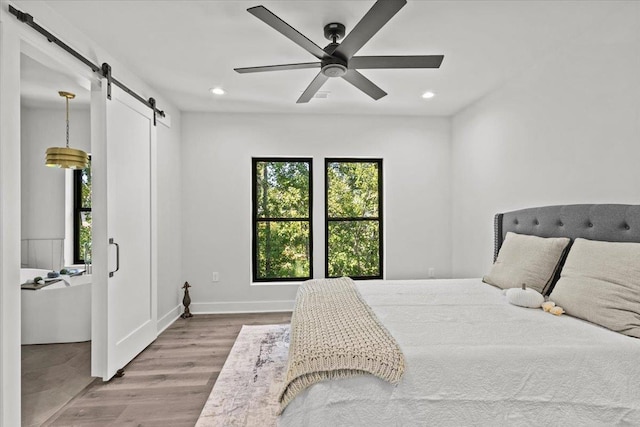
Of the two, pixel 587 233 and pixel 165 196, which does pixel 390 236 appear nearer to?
pixel 587 233

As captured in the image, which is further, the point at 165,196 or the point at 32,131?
the point at 32,131

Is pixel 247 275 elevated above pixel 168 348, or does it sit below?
above

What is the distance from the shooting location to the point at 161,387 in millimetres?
2520

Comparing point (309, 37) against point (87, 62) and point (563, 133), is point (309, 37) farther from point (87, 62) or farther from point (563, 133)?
point (563, 133)

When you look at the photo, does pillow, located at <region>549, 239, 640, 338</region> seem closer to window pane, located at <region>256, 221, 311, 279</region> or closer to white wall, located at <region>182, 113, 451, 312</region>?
white wall, located at <region>182, 113, 451, 312</region>

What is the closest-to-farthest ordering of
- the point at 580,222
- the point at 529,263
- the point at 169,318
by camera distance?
1. the point at 580,222
2. the point at 529,263
3. the point at 169,318

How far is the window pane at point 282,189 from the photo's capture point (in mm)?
4582

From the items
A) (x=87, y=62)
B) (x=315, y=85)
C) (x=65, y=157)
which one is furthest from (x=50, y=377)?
(x=315, y=85)

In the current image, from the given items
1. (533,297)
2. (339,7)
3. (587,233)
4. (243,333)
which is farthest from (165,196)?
(587,233)

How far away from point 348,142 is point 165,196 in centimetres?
231

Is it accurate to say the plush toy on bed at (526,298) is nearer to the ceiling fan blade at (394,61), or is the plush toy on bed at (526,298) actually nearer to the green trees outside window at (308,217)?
the ceiling fan blade at (394,61)

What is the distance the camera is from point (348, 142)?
4488 mm

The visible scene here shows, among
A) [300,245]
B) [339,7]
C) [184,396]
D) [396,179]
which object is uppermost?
[339,7]

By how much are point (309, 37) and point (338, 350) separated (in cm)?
215
